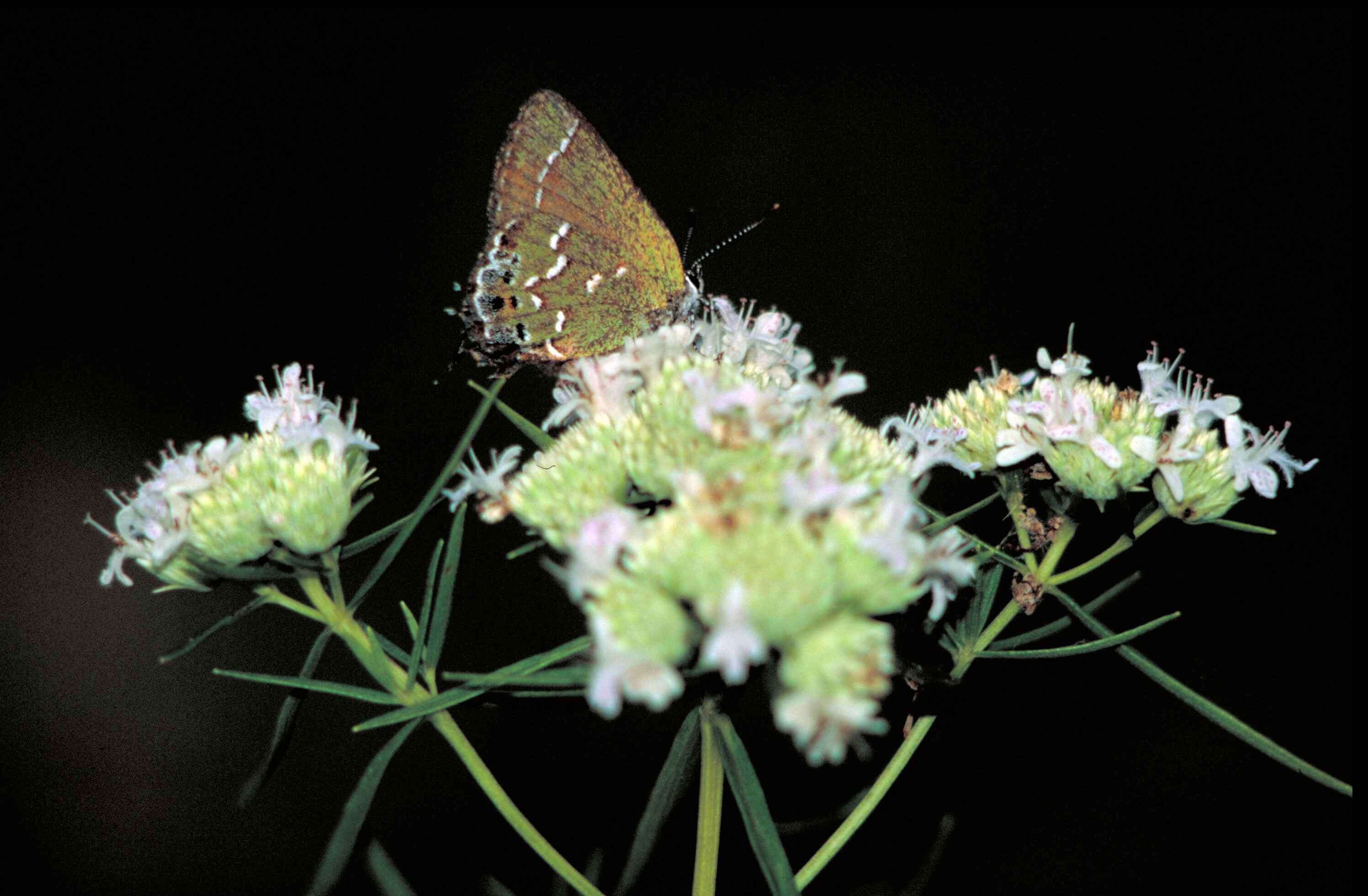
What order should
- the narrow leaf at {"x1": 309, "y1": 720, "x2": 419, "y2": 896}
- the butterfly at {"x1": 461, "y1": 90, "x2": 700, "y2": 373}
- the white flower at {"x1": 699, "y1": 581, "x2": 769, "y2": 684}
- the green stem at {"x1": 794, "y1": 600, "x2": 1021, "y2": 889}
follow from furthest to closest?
the butterfly at {"x1": 461, "y1": 90, "x2": 700, "y2": 373} → the green stem at {"x1": 794, "y1": 600, "x2": 1021, "y2": 889} → the narrow leaf at {"x1": 309, "y1": 720, "x2": 419, "y2": 896} → the white flower at {"x1": 699, "y1": 581, "x2": 769, "y2": 684}

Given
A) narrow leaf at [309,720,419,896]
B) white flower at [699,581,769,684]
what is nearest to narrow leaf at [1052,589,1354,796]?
white flower at [699,581,769,684]

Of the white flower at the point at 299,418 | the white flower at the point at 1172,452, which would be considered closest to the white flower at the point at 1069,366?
the white flower at the point at 1172,452

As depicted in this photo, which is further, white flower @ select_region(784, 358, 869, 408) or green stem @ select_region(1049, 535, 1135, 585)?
green stem @ select_region(1049, 535, 1135, 585)

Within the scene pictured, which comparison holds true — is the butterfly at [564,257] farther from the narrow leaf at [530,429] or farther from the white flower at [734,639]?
the white flower at [734,639]

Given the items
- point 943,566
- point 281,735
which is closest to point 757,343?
point 943,566

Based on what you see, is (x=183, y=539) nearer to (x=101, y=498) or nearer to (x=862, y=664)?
(x=862, y=664)

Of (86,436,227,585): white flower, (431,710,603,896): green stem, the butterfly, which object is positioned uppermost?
the butterfly

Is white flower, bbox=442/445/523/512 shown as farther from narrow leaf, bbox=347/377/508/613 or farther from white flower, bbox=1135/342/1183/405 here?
white flower, bbox=1135/342/1183/405

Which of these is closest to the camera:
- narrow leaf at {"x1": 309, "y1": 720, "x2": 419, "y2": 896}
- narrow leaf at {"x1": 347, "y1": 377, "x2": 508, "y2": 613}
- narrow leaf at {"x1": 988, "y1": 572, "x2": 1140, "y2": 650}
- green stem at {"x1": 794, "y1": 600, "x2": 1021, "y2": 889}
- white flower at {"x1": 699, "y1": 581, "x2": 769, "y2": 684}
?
white flower at {"x1": 699, "y1": 581, "x2": 769, "y2": 684}
